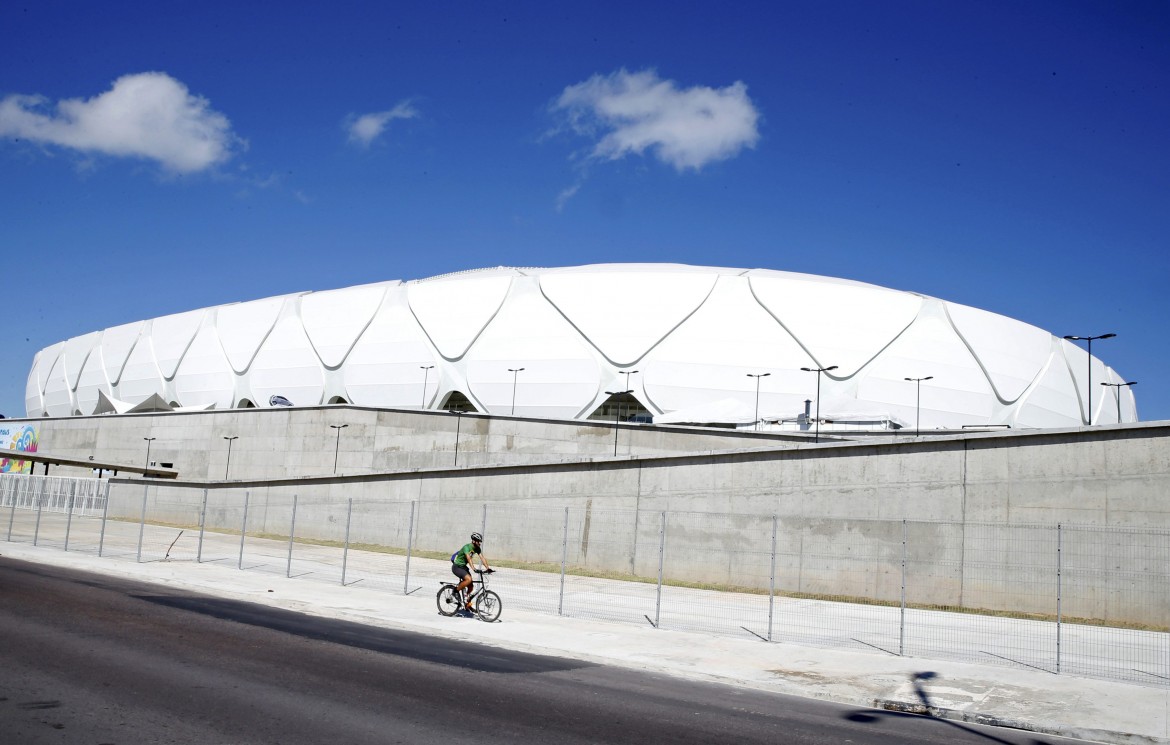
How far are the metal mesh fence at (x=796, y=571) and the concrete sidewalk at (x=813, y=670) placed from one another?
0.95m

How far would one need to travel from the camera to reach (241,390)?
2852 inches

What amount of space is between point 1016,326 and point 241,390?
5928 centimetres

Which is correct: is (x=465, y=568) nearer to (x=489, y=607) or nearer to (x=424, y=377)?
(x=489, y=607)

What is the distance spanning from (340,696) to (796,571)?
1538cm

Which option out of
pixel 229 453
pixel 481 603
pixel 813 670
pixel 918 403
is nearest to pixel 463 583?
pixel 481 603

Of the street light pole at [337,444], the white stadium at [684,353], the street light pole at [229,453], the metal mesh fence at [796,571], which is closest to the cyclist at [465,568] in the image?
the metal mesh fence at [796,571]

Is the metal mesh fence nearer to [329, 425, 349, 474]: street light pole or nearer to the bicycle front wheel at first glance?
the bicycle front wheel

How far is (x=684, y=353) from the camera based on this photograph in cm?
5878

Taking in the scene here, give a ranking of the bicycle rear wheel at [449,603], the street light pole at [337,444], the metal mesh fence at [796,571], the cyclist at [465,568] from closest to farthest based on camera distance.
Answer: the metal mesh fence at [796,571], the cyclist at [465,568], the bicycle rear wheel at [449,603], the street light pole at [337,444]

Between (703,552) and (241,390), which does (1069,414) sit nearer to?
(703,552)

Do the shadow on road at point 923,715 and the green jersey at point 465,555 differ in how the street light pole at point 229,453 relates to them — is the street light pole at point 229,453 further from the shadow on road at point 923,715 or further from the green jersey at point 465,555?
the shadow on road at point 923,715

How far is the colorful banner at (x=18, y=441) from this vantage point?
2894 inches

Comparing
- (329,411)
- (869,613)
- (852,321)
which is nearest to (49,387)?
(329,411)

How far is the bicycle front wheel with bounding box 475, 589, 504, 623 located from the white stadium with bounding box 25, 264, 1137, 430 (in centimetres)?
3811
